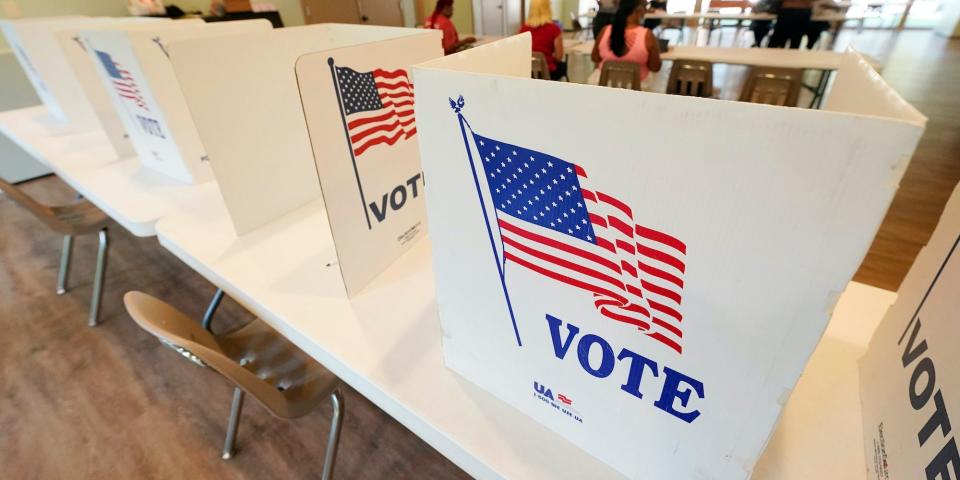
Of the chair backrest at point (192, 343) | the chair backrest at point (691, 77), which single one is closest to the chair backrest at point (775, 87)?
the chair backrest at point (691, 77)

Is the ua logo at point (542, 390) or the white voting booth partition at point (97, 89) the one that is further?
the white voting booth partition at point (97, 89)

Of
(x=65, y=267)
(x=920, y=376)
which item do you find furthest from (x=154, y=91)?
(x=920, y=376)

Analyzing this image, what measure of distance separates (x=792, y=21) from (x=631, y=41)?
2.84 meters

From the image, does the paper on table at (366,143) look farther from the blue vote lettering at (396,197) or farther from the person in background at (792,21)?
the person in background at (792,21)

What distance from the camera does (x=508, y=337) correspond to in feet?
1.99

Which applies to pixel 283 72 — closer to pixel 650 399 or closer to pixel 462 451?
pixel 462 451

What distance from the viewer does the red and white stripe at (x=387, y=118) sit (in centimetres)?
82

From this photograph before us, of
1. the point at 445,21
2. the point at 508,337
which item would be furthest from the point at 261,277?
the point at 445,21

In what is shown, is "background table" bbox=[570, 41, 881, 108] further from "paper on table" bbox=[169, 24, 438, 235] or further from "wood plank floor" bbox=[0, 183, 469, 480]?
"wood plank floor" bbox=[0, 183, 469, 480]

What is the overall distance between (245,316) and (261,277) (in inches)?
42.9

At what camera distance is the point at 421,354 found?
77 centimetres

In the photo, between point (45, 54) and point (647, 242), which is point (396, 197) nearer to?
point (647, 242)

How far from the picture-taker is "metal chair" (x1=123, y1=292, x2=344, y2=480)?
84 cm

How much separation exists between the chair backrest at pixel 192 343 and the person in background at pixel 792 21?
5428 mm
